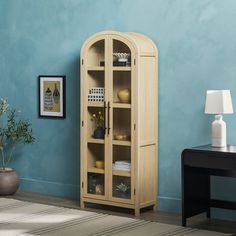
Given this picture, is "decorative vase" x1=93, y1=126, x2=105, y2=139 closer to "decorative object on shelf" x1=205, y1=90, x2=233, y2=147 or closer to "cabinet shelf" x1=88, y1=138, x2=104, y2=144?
"cabinet shelf" x1=88, y1=138, x2=104, y2=144

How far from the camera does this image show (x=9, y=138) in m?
7.37

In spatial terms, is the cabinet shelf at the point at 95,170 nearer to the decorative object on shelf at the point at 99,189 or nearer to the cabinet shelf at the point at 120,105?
the decorative object on shelf at the point at 99,189

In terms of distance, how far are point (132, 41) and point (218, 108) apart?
1090mm

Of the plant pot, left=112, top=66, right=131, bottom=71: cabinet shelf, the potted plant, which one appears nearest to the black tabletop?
left=112, top=66, right=131, bottom=71: cabinet shelf

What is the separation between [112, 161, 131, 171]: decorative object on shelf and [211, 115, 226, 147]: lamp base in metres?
0.93

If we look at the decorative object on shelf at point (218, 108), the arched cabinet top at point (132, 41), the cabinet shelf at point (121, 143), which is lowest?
the cabinet shelf at point (121, 143)

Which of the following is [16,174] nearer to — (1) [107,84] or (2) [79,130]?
(2) [79,130]

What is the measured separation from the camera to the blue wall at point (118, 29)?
5906 mm

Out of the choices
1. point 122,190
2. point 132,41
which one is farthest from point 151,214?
point 132,41

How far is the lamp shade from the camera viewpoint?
554 cm

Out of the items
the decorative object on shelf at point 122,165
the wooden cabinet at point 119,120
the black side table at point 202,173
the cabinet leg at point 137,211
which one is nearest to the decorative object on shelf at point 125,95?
the wooden cabinet at point 119,120

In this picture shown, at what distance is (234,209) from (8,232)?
2.00 m

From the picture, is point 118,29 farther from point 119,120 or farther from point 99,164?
point 99,164

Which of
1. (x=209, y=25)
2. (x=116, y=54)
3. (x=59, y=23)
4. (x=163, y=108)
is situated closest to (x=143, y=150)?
(x=163, y=108)
